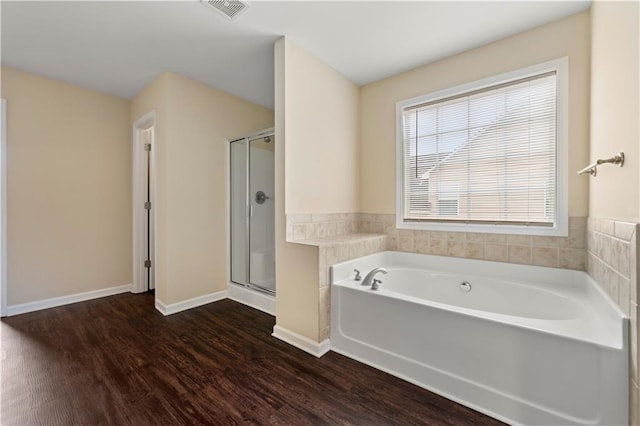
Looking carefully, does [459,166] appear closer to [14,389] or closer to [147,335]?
[147,335]

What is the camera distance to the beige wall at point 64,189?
2629 millimetres

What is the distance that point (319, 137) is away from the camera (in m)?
2.53

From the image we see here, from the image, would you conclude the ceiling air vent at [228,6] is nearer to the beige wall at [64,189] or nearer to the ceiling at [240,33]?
the ceiling at [240,33]

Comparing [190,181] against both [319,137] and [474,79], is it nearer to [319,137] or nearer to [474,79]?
[319,137]

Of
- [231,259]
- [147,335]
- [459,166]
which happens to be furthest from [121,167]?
[459,166]

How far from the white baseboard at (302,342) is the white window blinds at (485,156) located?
1470 millimetres

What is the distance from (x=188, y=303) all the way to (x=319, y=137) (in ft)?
7.04

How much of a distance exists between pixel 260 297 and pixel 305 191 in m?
1.25

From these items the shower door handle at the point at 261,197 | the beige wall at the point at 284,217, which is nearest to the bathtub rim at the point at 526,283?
the beige wall at the point at 284,217

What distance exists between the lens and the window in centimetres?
203

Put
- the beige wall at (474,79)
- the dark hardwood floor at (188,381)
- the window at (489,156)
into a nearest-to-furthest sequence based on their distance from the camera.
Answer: the dark hardwood floor at (188,381) → the beige wall at (474,79) → the window at (489,156)

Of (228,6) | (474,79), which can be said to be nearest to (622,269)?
(474,79)

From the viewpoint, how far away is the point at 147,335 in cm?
222

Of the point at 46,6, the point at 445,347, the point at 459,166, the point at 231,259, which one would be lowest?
the point at 445,347
